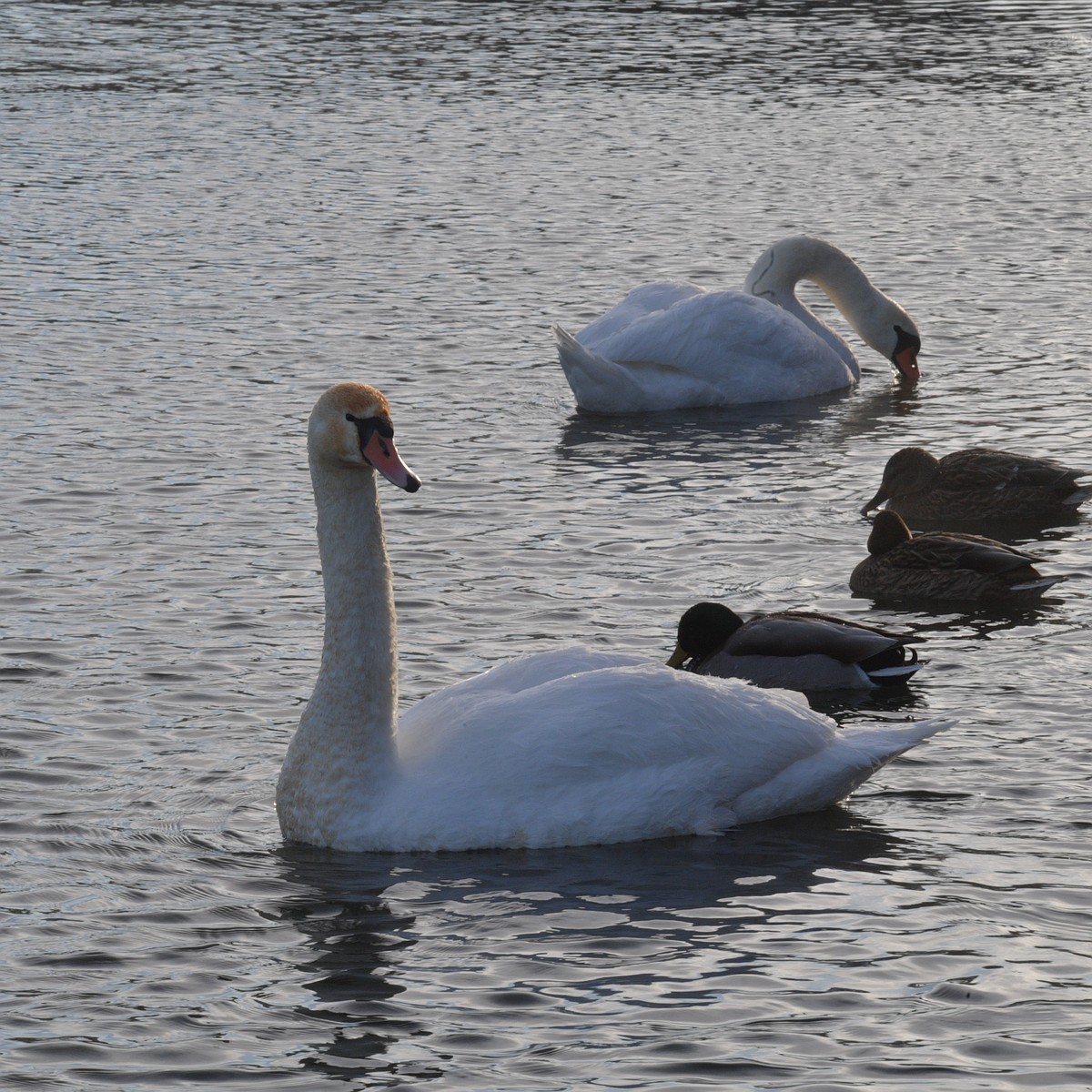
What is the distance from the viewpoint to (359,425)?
7746 mm

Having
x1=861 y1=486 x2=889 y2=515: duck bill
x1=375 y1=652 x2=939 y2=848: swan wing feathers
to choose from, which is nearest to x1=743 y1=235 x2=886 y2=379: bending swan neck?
x1=861 y1=486 x2=889 y2=515: duck bill

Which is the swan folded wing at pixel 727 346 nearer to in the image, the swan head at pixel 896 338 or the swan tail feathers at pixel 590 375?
the swan tail feathers at pixel 590 375

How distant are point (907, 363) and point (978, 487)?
150 inches

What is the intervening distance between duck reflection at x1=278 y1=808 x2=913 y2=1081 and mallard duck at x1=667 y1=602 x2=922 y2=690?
1.41 m

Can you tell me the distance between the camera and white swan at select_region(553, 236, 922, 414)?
15414mm

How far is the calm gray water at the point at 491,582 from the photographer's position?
649 centimetres

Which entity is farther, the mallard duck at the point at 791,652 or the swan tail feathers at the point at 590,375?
the swan tail feathers at the point at 590,375

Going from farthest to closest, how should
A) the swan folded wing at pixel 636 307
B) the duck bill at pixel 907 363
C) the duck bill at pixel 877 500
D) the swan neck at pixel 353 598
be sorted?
the duck bill at pixel 907 363 < the swan folded wing at pixel 636 307 < the duck bill at pixel 877 500 < the swan neck at pixel 353 598

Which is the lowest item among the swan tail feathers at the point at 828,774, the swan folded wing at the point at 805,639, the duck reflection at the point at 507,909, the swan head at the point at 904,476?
the duck reflection at the point at 507,909

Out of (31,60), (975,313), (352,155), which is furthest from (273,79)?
(975,313)

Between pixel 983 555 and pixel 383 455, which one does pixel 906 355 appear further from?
pixel 383 455

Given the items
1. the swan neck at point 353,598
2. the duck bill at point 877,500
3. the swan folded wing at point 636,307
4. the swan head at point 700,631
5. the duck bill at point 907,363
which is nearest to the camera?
the swan neck at point 353,598

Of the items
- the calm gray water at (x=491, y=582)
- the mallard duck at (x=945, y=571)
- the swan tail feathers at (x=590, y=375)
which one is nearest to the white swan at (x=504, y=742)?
the calm gray water at (x=491, y=582)

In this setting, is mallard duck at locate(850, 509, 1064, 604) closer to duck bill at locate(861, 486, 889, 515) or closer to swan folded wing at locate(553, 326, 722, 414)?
duck bill at locate(861, 486, 889, 515)
